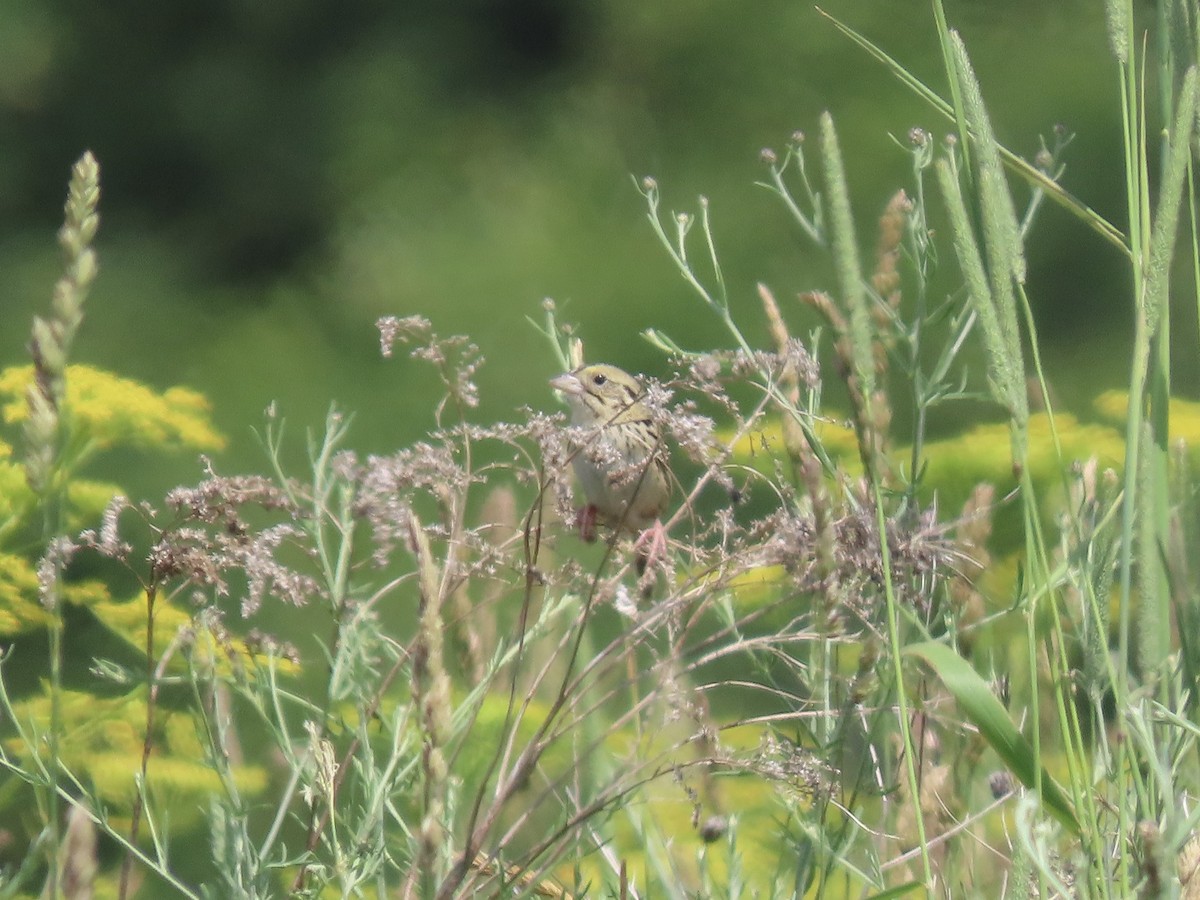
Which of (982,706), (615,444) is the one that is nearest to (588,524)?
(615,444)

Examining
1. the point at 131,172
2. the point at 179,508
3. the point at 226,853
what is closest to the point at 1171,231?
the point at 179,508

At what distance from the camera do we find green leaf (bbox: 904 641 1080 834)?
2.92 ft

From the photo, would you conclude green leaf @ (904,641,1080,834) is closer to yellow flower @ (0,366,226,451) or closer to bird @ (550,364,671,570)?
bird @ (550,364,671,570)

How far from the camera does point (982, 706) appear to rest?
2.93 ft

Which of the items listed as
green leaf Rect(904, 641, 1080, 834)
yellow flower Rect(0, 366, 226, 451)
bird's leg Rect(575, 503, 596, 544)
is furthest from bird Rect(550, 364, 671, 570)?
green leaf Rect(904, 641, 1080, 834)

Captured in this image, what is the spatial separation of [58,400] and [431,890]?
27cm

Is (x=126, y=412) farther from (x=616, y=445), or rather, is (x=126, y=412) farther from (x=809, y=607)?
(x=809, y=607)

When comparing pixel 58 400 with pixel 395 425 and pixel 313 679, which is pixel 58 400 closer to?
pixel 313 679

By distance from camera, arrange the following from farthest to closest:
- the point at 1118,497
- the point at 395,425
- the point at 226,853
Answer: the point at 395,425
the point at 226,853
the point at 1118,497

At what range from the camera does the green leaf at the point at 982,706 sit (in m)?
0.89

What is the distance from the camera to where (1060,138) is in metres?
1.37

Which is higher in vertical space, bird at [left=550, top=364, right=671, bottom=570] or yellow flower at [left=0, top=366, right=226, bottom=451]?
yellow flower at [left=0, top=366, right=226, bottom=451]

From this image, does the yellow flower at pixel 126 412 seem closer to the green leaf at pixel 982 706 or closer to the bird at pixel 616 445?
the bird at pixel 616 445

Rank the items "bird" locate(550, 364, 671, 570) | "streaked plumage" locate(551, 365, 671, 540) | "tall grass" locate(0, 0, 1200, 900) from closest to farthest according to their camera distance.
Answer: "tall grass" locate(0, 0, 1200, 900), "bird" locate(550, 364, 671, 570), "streaked plumage" locate(551, 365, 671, 540)
